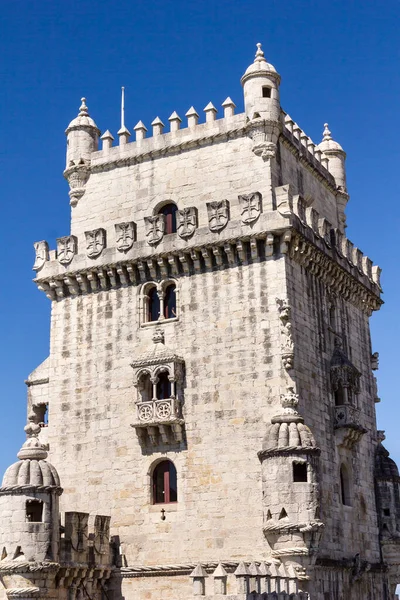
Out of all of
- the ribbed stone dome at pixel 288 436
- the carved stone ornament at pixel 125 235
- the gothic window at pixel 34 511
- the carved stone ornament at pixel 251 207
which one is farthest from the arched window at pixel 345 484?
the carved stone ornament at pixel 125 235

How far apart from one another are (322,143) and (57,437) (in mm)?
18083

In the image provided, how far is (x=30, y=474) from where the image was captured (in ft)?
102

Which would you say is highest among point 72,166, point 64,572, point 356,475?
point 72,166

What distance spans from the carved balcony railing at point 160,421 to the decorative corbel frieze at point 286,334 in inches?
168

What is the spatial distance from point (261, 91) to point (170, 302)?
338 inches

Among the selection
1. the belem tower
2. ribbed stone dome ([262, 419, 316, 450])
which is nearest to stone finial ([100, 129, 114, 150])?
the belem tower

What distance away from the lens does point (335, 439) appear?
114ft

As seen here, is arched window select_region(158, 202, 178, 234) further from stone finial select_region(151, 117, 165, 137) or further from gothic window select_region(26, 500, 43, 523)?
gothic window select_region(26, 500, 43, 523)

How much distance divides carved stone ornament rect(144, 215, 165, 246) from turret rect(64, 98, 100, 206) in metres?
4.35

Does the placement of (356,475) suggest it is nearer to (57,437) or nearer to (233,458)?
(233,458)

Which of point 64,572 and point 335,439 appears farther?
point 335,439

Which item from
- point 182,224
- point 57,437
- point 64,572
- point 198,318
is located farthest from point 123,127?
point 64,572

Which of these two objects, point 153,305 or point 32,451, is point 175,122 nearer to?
point 153,305

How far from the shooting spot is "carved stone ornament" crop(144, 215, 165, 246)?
35.2m
